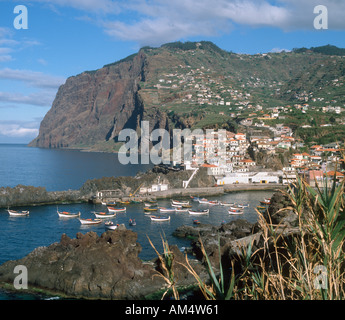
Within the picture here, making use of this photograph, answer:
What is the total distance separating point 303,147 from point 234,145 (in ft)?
41.7

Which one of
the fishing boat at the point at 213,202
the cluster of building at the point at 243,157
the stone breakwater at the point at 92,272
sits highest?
the cluster of building at the point at 243,157

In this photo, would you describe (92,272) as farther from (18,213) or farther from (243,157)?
(243,157)

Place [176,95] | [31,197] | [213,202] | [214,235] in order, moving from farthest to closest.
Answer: [176,95]
[213,202]
[31,197]
[214,235]

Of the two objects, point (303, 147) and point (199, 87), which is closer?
point (303, 147)

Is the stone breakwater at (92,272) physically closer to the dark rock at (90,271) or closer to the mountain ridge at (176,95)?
the dark rock at (90,271)

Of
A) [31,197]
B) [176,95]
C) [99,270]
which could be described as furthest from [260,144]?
[176,95]

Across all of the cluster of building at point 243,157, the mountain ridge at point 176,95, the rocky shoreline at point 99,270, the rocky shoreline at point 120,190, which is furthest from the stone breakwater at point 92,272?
the mountain ridge at point 176,95

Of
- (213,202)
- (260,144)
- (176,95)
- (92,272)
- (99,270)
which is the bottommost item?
(92,272)

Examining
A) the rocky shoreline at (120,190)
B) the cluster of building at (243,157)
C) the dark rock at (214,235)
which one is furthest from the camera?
the cluster of building at (243,157)

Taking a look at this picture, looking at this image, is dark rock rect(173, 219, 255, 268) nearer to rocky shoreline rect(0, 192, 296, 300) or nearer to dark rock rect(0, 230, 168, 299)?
rocky shoreline rect(0, 192, 296, 300)
